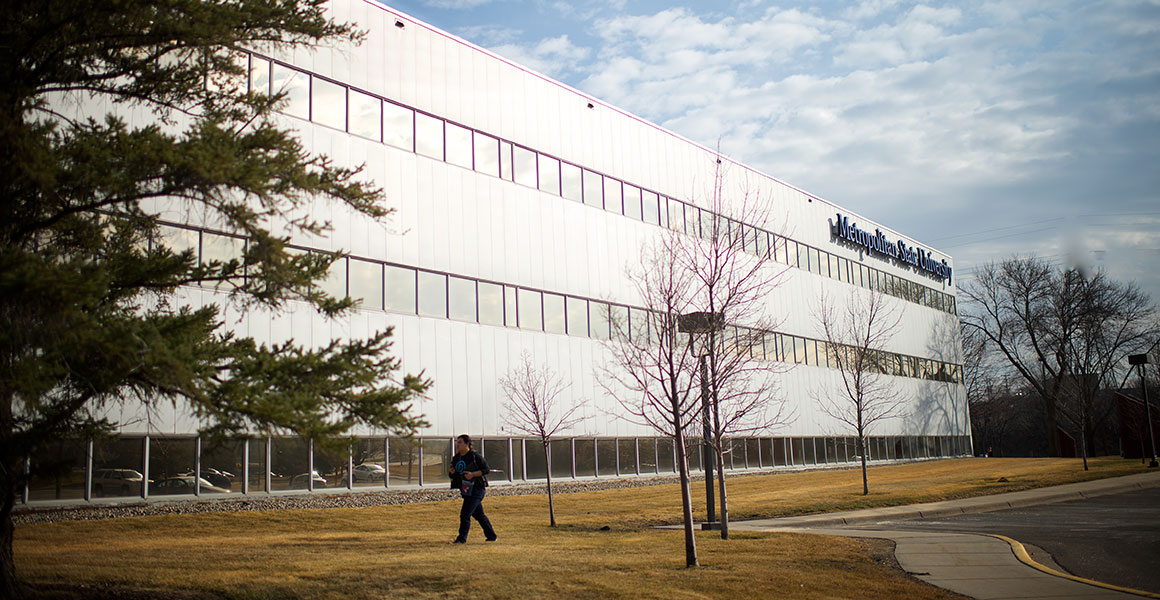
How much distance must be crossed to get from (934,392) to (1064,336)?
12.7m

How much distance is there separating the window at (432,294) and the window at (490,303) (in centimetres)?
151

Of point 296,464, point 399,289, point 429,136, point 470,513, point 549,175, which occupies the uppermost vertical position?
point 429,136

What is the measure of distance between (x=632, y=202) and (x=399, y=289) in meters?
12.0

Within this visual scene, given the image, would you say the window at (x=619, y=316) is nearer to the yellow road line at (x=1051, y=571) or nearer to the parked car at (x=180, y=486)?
the parked car at (x=180, y=486)

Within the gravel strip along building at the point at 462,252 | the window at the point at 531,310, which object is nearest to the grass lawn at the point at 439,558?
the gravel strip along building at the point at 462,252

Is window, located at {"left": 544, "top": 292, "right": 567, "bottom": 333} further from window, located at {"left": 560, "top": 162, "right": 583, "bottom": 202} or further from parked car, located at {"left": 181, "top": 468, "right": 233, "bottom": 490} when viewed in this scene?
parked car, located at {"left": 181, "top": 468, "right": 233, "bottom": 490}

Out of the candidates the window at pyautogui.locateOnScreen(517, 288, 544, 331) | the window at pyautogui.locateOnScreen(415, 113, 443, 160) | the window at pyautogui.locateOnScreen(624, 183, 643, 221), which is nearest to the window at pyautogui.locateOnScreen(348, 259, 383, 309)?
the window at pyautogui.locateOnScreen(415, 113, 443, 160)

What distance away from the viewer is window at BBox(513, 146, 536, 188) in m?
28.4

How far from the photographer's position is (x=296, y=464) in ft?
70.2

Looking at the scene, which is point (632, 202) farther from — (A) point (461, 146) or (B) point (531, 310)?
(A) point (461, 146)

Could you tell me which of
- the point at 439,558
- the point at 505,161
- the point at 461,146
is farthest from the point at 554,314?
the point at 439,558

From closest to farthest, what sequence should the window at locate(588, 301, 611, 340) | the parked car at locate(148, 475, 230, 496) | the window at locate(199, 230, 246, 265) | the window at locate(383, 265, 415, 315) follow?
the parked car at locate(148, 475, 230, 496), the window at locate(199, 230, 246, 265), the window at locate(383, 265, 415, 315), the window at locate(588, 301, 611, 340)

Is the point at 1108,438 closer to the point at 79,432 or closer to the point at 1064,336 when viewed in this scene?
the point at 1064,336

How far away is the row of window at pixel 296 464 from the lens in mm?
17656
